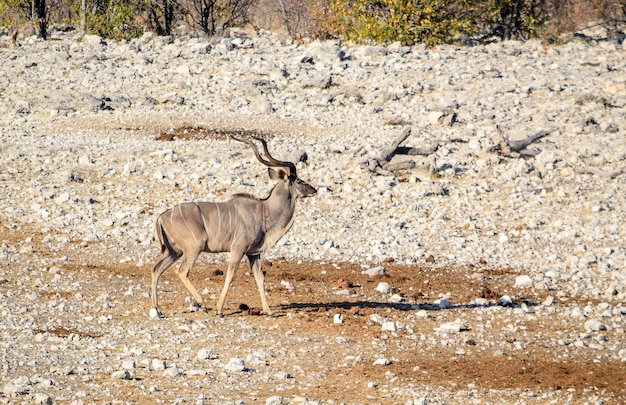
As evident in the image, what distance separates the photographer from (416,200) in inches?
593

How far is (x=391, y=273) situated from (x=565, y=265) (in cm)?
249

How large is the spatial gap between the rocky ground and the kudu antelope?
0.48 meters

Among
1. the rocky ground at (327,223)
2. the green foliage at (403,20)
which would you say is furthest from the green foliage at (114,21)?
the green foliage at (403,20)

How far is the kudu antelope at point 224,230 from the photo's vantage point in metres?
10.0

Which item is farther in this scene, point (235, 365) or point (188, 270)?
point (188, 270)

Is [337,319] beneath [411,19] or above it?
beneath

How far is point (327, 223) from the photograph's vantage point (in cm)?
1421

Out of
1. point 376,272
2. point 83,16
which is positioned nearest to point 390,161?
point 376,272

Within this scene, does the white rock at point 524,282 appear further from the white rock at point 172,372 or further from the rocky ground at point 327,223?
the white rock at point 172,372

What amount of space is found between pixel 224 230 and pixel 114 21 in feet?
67.3

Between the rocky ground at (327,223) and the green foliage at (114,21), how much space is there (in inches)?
73.2

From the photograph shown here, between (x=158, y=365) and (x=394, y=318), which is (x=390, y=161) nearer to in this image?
(x=394, y=318)

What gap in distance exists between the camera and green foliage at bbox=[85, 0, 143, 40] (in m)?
28.9

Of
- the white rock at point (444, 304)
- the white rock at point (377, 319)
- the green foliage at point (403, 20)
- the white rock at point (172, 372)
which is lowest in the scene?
the white rock at point (444, 304)
